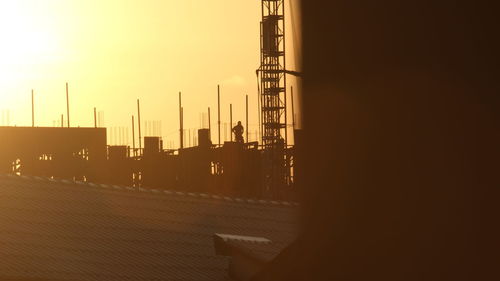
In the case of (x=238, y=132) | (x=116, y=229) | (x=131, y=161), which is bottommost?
(x=116, y=229)

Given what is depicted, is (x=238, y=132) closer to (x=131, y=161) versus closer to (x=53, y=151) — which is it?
(x=131, y=161)

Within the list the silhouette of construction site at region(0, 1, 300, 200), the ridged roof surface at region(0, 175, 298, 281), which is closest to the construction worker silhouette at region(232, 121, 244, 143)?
the silhouette of construction site at region(0, 1, 300, 200)

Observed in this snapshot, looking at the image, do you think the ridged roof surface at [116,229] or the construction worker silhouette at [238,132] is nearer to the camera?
the ridged roof surface at [116,229]

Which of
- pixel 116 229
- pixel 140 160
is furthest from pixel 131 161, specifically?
pixel 116 229

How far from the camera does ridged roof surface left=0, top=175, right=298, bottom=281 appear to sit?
76.7ft

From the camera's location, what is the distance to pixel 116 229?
27.4 metres

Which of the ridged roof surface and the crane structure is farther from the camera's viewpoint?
the crane structure

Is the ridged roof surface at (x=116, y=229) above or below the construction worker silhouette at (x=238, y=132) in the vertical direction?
below

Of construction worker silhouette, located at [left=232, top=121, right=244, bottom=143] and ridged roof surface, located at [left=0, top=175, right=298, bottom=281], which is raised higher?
construction worker silhouette, located at [left=232, top=121, right=244, bottom=143]

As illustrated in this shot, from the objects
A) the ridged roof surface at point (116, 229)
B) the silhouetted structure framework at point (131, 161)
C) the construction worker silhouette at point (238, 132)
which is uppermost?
the construction worker silhouette at point (238, 132)

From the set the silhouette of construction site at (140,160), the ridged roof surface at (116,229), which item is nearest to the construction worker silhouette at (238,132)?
the silhouette of construction site at (140,160)

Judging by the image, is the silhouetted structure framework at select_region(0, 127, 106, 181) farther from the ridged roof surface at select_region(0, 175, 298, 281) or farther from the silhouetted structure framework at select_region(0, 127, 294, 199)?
the ridged roof surface at select_region(0, 175, 298, 281)

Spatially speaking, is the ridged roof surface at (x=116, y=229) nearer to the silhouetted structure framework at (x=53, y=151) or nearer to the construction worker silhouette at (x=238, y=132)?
the construction worker silhouette at (x=238, y=132)

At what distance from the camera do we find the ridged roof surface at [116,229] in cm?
2339
